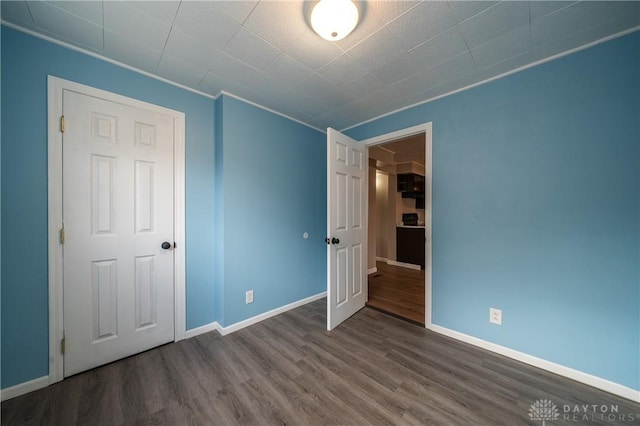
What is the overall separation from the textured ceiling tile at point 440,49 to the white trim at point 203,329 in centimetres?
308

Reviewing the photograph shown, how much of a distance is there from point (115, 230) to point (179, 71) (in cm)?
146

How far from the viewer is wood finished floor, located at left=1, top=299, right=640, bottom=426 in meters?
1.34

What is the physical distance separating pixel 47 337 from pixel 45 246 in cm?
64

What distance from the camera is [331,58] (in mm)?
1775

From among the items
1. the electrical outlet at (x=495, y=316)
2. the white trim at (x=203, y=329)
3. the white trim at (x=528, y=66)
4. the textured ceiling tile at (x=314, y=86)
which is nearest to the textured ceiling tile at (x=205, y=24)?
the textured ceiling tile at (x=314, y=86)

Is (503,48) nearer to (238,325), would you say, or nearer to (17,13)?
(17,13)

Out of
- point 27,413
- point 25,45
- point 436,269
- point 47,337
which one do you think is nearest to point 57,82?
point 25,45

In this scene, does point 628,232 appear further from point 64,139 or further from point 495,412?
point 64,139

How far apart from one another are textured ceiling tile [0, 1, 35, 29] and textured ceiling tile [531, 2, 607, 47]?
318 centimetres

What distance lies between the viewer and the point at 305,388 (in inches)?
61.5

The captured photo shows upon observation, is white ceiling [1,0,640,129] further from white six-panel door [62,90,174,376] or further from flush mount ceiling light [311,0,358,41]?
white six-panel door [62,90,174,376]

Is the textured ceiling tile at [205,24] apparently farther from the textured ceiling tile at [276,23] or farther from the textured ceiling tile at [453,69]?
the textured ceiling tile at [453,69]

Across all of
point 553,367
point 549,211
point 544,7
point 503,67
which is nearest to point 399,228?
point 549,211

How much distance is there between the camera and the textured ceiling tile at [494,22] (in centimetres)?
133
